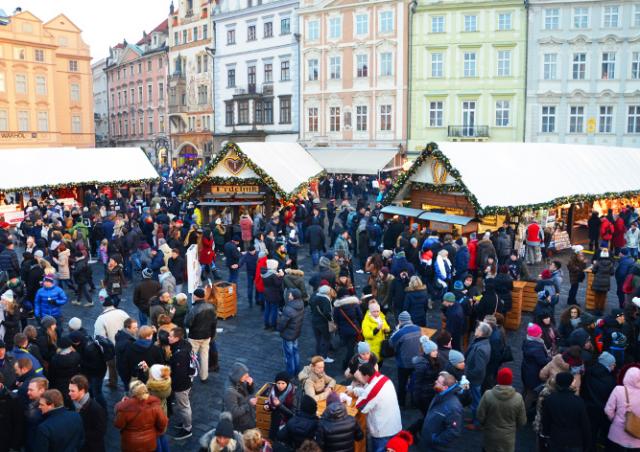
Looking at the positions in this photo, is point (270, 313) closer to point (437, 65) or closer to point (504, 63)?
point (437, 65)

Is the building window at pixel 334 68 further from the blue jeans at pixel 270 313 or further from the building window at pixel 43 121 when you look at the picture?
the blue jeans at pixel 270 313

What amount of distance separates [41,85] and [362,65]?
1154 inches

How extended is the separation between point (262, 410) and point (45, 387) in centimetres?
247

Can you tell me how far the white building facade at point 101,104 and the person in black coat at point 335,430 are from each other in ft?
223

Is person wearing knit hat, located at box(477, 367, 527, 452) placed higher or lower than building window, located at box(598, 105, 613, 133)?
lower

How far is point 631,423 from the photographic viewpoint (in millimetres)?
6578

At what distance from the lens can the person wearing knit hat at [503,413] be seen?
6535 mm

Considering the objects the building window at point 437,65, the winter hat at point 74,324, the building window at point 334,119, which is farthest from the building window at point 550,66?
the winter hat at point 74,324

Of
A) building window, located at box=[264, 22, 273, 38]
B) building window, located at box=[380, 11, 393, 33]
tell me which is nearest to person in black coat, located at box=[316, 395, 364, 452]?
building window, located at box=[380, 11, 393, 33]

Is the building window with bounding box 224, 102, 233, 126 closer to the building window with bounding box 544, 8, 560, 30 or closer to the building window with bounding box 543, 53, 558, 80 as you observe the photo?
the building window with bounding box 543, 53, 558, 80

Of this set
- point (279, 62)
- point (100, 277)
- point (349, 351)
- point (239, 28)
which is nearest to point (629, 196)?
point (349, 351)

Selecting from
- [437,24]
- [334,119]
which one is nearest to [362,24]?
[437,24]

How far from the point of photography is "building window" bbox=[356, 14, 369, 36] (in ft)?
128

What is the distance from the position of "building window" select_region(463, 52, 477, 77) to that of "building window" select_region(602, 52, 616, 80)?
721 centimetres
